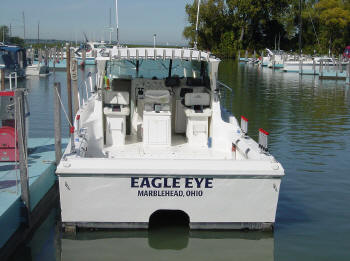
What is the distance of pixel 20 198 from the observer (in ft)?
22.0

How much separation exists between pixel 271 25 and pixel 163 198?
222ft

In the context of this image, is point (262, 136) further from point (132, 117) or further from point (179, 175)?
point (132, 117)

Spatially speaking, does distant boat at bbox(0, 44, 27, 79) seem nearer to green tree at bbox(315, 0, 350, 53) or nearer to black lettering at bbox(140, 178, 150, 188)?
black lettering at bbox(140, 178, 150, 188)

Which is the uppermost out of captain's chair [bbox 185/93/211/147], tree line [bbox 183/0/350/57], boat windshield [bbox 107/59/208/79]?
tree line [bbox 183/0/350/57]

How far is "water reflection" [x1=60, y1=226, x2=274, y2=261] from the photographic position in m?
6.69

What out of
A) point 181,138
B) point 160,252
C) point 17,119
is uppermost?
point 17,119

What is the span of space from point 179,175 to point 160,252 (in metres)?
1.25

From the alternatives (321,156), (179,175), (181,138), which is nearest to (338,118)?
(321,156)

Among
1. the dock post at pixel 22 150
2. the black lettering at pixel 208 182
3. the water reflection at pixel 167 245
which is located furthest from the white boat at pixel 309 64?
the dock post at pixel 22 150

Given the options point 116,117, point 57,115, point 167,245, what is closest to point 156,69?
point 116,117

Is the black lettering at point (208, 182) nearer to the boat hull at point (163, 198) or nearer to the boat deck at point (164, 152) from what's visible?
the boat hull at point (163, 198)

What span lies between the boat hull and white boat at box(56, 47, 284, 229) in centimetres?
1

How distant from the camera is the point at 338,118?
1839cm

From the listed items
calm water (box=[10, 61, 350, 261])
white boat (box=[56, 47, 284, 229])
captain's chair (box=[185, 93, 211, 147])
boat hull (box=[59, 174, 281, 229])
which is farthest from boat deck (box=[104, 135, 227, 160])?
boat hull (box=[59, 174, 281, 229])
